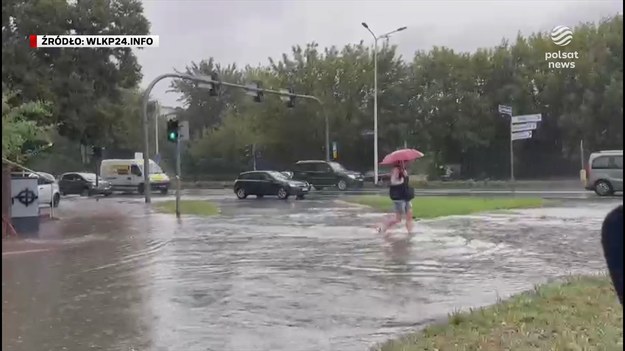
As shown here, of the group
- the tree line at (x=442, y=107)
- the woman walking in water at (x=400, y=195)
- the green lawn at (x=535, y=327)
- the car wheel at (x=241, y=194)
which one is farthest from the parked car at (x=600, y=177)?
the green lawn at (x=535, y=327)

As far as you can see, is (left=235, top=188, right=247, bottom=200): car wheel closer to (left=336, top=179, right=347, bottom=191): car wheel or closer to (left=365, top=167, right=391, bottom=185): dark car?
(left=336, top=179, right=347, bottom=191): car wheel

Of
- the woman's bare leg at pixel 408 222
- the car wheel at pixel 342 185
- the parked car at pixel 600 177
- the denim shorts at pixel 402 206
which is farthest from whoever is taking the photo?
the car wheel at pixel 342 185

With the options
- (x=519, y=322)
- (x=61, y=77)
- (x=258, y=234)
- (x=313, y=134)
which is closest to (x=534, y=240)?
(x=258, y=234)

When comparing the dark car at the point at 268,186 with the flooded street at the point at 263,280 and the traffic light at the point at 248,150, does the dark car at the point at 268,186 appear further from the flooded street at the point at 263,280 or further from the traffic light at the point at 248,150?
the traffic light at the point at 248,150

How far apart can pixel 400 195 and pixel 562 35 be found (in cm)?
3459

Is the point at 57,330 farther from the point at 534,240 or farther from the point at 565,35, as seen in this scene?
the point at 565,35

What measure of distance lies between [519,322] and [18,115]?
1013 cm

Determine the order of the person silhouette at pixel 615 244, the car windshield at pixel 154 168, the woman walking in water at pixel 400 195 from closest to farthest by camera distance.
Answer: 1. the person silhouette at pixel 615 244
2. the woman walking in water at pixel 400 195
3. the car windshield at pixel 154 168

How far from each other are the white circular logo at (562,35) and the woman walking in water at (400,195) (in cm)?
3331

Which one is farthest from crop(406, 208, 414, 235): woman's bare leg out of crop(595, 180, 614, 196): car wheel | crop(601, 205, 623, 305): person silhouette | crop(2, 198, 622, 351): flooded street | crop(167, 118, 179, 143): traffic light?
crop(595, 180, 614, 196): car wheel

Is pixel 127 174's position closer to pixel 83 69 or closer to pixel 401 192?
pixel 83 69

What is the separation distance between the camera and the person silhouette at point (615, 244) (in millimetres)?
1977

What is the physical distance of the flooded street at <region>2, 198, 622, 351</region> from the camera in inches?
262

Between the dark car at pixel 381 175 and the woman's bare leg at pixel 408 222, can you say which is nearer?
the woman's bare leg at pixel 408 222
